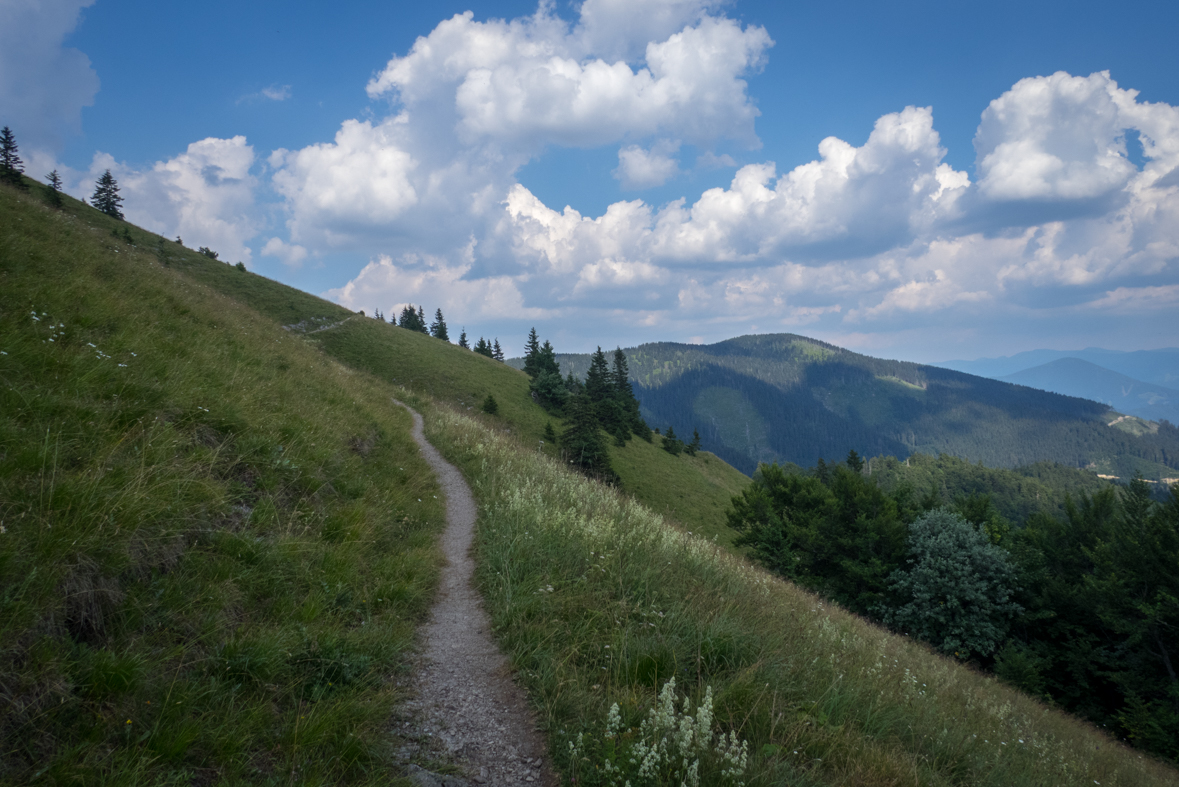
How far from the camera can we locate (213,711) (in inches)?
121

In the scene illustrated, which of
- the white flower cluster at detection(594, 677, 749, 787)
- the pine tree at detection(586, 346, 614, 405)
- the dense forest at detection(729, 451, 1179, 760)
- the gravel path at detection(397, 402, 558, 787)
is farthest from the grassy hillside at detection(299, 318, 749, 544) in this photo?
the white flower cluster at detection(594, 677, 749, 787)

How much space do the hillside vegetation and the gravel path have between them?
0.20m

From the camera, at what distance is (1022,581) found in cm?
3203

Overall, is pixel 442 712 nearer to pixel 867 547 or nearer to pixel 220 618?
pixel 220 618

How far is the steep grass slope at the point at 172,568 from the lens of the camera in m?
2.75

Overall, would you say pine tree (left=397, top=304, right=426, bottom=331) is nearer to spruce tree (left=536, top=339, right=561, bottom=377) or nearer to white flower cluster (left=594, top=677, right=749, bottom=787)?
spruce tree (left=536, top=339, right=561, bottom=377)

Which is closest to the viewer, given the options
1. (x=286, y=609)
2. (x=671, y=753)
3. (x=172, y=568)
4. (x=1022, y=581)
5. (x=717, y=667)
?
(x=671, y=753)

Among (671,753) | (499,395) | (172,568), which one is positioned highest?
(499,395)

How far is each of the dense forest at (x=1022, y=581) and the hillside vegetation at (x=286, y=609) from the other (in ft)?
75.5

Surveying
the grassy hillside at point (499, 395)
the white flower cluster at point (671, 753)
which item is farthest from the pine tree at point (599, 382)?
the white flower cluster at point (671, 753)

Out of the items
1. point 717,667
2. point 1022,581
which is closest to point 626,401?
point 1022,581

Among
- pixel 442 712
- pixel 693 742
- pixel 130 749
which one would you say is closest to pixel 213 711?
pixel 130 749

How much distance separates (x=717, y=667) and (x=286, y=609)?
13.9ft

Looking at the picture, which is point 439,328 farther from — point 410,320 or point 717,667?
point 717,667
